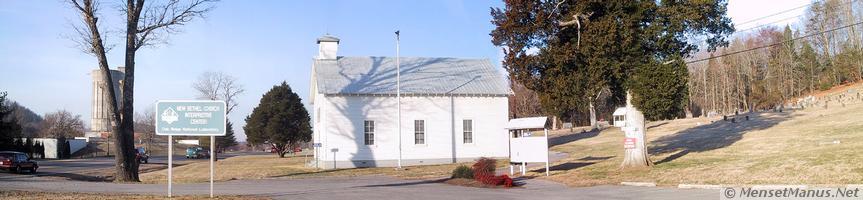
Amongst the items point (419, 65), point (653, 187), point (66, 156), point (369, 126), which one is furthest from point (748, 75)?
point (66, 156)

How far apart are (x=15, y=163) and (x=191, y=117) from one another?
98.4 ft

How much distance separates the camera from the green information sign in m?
16.1

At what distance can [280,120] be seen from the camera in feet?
197

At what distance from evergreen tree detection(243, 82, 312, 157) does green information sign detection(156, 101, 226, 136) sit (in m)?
44.2

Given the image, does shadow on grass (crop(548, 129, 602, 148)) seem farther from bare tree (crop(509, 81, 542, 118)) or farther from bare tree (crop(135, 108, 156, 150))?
bare tree (crop(135, 108, 156, 150))

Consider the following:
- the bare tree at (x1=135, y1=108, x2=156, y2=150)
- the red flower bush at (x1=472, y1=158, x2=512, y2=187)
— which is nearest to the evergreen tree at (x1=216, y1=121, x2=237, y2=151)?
the bare tree at (x1=135, y1=108, x2=156, y2=150)

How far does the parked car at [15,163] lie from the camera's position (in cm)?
3881

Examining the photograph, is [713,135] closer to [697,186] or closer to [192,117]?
[697,186]

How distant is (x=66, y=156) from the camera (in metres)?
82.1

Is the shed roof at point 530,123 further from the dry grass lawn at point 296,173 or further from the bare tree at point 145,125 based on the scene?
the bare tree at point 145,125

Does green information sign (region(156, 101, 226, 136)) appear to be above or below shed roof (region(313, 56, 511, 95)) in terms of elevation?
below

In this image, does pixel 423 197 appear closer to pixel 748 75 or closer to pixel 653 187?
pixel 653 187

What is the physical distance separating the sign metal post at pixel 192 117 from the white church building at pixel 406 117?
785 inches

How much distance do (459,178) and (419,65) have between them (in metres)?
21.2
